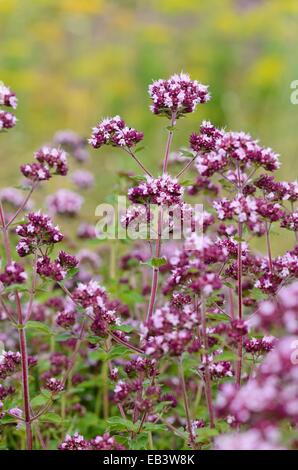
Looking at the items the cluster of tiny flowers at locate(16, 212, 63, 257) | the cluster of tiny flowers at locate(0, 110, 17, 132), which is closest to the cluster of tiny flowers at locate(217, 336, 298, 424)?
the cluster of tiny flowers at locate(16, 212, 63, 257)

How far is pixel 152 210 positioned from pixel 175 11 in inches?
371

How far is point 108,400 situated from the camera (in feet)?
11.3

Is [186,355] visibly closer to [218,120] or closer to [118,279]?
[118,279]

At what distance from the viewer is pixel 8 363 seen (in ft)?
8.27

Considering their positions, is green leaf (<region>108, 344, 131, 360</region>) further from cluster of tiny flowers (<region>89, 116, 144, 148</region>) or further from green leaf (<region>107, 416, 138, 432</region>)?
cluster of tiny flowers (<region>89, 116, 144, 148</region>)

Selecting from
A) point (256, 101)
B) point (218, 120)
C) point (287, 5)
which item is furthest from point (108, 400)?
point (287, 5)

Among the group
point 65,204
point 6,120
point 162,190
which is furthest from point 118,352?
point 65,204

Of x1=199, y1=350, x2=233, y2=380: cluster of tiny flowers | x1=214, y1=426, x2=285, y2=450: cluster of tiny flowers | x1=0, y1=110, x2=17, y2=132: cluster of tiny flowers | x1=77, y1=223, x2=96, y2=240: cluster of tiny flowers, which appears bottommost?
x1=214, y1=426, x2=285, y2=450: cluster of tiny flowers

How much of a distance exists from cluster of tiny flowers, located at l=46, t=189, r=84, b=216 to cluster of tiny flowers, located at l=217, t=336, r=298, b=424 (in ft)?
8.62

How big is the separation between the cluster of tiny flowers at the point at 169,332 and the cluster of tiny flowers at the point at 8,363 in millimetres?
681

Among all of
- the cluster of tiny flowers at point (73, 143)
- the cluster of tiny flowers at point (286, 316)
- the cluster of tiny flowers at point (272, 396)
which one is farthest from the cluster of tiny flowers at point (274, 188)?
the cluster of tiny flowers at point (73, 143)

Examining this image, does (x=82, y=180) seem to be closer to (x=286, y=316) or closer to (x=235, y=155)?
(x=235, y=155)

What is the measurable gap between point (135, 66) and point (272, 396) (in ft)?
29.5

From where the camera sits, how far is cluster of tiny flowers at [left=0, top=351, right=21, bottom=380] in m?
2.50
